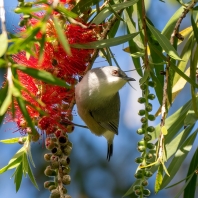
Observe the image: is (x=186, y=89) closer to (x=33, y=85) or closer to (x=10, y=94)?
(x=33, y=85)

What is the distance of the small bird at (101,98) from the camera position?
2488 mm

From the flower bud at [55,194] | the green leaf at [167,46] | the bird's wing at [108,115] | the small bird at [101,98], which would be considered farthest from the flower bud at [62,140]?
the bird's wing at [108,115]

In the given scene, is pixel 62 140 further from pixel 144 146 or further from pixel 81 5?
pixel 81 5

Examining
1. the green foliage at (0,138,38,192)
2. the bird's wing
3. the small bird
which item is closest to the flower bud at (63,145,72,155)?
the green foliage at (0,138,38,192)

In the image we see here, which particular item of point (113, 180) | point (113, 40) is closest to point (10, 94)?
point (113, 40)

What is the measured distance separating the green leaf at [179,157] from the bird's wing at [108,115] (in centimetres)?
65

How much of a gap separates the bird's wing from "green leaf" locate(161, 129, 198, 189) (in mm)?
646

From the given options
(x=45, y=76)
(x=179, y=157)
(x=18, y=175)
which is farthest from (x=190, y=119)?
(x=45, y=76)

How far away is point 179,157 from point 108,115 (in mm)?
740

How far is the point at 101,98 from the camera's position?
2660mm

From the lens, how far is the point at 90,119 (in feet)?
8.87

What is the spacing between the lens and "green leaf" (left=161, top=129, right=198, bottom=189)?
6.54 ft

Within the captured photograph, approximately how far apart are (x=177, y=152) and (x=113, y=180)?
8.78 ft

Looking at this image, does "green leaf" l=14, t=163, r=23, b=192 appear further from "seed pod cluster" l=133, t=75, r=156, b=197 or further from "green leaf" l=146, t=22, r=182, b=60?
"green leaf" l=146, t=22, r=182, b=60
